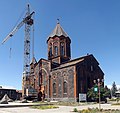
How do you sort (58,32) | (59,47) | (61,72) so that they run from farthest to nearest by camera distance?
(58,32) → (59,47) → (61,72)

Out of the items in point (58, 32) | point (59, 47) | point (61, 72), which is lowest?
point (61, 72)

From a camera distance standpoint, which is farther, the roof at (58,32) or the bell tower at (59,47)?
the roof at (58,32)

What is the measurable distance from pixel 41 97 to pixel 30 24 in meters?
28.7

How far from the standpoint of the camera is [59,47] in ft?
193


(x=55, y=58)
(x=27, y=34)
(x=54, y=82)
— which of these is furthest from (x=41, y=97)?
(x=27, y=34)

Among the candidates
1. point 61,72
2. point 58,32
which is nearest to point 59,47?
point 58,32

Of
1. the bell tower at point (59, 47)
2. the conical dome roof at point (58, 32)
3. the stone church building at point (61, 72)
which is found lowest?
the stone church building at point (61, 72)

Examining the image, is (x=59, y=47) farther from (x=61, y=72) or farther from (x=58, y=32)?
(x=61, y=72)

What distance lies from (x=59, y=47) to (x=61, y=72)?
348 inches

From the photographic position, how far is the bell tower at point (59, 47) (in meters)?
59.0

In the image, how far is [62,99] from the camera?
5144 cm

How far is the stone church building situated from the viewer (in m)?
50.0

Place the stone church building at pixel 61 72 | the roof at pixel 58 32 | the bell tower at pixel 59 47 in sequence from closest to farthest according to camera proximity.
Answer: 1. the stone church building at pixel 61 72
2. the bell tower at pixel 59 47
3. the roof at pixel 58 32

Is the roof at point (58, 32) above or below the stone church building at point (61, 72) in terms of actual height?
above
